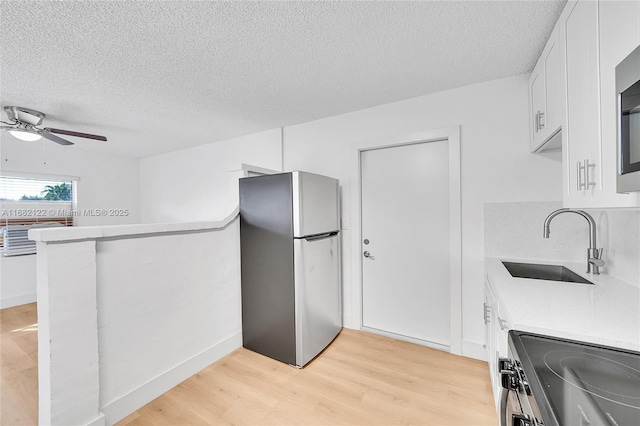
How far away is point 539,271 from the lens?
6.24ft

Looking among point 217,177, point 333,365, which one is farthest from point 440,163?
point 217,177

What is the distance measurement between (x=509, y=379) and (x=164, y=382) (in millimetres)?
2155

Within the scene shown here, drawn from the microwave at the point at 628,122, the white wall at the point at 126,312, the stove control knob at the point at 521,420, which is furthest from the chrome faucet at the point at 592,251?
the white wall at the point at 126,312

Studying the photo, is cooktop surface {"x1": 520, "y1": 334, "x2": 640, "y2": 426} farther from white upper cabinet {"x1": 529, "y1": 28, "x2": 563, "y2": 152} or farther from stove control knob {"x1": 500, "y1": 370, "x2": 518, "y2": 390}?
white upper cabinet {"x1": 529, "y1": 28, "x2": 563, "y2": 152}

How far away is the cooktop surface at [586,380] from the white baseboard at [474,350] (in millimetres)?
1494

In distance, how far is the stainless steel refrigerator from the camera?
2178mm

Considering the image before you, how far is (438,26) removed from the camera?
1561 millimetres

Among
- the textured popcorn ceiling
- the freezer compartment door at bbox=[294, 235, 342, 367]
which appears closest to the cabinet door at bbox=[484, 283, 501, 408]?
the freezer compartment door at bbox=[294, 235, 342, 367]

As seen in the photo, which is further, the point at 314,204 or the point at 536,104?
the point at 314,204

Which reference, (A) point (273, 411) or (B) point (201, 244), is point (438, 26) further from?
(A) point (273, 411)

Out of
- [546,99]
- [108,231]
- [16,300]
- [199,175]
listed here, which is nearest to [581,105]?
[546,99]

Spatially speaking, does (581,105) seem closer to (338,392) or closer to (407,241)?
(407,241)

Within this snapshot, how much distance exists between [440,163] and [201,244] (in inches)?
89.6

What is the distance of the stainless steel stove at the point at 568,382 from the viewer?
0.64 metres
